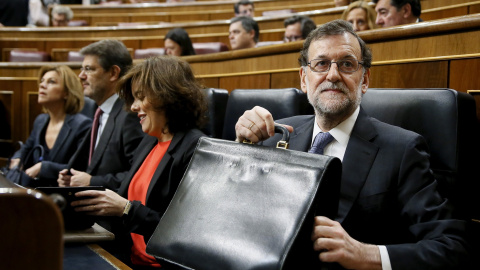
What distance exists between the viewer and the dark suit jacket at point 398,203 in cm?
46

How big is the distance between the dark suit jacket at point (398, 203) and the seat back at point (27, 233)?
1.04 ft

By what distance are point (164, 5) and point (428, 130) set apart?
265cm

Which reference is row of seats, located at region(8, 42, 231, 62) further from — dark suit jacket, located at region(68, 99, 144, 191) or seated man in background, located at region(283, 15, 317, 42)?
dark suit jacket, located at region(68, 99, 144, 191)

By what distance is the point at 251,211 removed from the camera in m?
0.40

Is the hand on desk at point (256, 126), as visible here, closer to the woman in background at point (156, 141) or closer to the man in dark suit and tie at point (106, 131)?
the woman in background at point (156, 141)

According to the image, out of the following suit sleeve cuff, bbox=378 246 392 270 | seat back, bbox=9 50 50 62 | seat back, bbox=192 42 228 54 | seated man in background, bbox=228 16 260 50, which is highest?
seated man in background, bbox=228 16 260 50

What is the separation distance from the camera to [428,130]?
0.54 metres

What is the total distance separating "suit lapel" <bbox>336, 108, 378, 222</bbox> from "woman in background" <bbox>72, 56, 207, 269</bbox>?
0.89 ft

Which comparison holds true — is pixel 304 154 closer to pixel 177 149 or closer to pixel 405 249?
pixel 405 249

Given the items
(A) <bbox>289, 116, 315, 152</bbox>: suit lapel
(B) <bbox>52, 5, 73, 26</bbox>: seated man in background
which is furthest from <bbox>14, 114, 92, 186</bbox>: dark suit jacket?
(B) <bbox>52, 5, 73, 26</bbox>: seated man in background

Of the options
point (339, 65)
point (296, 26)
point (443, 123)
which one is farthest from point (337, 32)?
point (296, 26)

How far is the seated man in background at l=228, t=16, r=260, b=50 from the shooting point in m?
1.81

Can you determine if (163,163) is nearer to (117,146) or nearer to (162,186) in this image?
(162,186)

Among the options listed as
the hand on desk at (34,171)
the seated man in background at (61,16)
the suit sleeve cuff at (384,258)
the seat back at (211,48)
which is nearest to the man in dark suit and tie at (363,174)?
the suit sleeve cuff at (384,258)
